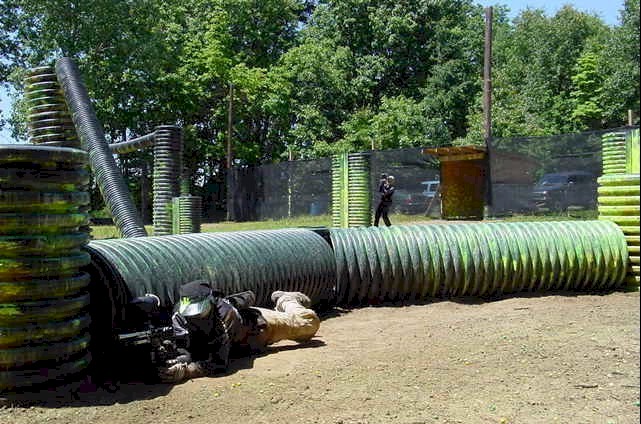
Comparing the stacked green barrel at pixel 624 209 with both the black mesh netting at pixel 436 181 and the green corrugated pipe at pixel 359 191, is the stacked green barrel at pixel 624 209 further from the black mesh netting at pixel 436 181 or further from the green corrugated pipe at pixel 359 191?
the green corrugated pipe at pixel 359 191

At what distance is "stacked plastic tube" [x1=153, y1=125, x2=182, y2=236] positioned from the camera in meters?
12.3

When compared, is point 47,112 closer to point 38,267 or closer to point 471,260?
point 38,267

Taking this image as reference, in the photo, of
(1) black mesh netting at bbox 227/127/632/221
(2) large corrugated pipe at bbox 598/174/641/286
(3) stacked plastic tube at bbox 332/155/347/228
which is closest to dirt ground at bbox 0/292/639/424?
(2) large corrugated pipe at bbox 598/174/641/286

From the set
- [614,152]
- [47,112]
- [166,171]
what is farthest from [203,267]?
[614,152]

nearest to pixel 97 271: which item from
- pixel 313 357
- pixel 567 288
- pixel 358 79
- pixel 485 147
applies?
pixel 313 357

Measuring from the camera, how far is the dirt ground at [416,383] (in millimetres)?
4016

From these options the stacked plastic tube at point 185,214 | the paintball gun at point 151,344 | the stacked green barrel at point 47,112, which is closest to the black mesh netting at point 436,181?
the stacked plastic tube at point 185,214

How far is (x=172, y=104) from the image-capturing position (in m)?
35.1

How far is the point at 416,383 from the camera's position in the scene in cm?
461

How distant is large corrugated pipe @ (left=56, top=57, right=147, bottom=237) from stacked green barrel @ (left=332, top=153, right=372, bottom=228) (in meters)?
8.51

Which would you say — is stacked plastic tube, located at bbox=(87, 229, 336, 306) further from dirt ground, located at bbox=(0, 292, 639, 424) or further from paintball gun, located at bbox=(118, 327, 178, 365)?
dirt ground, located at bbox=(0, 292, 639, 424)

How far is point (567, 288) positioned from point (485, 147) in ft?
41.4

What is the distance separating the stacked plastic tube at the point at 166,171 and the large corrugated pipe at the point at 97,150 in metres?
2.72

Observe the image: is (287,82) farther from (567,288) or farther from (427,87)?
(567,288)
